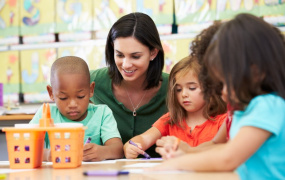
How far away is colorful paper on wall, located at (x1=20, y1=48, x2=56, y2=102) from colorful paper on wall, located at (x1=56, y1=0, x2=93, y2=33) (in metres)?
0.24

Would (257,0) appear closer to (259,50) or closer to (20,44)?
(20,44)

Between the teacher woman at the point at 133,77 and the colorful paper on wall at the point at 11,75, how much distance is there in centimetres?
145

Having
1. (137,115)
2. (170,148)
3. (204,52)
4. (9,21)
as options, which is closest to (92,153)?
(170,148)

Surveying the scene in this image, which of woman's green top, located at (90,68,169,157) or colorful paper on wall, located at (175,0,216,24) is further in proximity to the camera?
colorful paper on wall, located at (175,0,216,24)

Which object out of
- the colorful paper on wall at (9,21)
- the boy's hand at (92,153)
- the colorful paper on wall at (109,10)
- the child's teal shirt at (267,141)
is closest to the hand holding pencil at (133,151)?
the boy's hand at (92,153)

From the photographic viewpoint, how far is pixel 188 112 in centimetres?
189

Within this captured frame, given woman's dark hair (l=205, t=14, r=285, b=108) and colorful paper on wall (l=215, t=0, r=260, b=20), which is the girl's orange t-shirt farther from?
colorful paper on wall (l=215, t=0, r=260, b=20)

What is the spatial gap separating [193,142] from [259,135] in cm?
91

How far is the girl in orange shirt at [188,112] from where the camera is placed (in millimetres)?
1782

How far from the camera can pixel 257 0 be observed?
302 cm

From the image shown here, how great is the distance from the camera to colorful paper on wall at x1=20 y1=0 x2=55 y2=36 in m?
3.44

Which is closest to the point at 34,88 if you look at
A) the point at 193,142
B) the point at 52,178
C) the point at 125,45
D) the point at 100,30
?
the point at 100,30

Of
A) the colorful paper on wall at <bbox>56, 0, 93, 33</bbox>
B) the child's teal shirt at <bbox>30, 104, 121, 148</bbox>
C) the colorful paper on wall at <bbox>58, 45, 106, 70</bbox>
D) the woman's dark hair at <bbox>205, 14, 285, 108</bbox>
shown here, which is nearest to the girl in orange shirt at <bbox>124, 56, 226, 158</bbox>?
the child's teal shirt at <bbox>30, 104, 121, 148</bbox>

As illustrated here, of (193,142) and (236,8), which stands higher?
(236,8)
